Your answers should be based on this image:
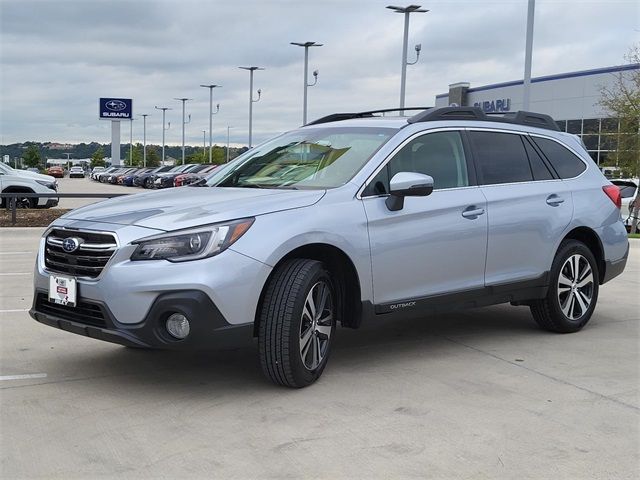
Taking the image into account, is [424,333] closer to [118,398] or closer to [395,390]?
[395,390]

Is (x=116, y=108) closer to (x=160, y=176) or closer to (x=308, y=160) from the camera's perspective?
(x=160, y=176)

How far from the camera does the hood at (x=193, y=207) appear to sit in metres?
4.54

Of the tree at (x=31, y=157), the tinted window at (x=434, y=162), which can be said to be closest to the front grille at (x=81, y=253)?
the tinted window at (x=434, y=162)

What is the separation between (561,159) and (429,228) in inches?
78.9

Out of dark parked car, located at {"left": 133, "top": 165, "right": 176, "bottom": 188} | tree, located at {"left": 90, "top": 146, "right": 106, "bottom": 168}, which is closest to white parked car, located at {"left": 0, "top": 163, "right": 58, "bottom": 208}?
dark parked car, located at {"left": 133, "top": 165, "right": 176, "bottom": 188}

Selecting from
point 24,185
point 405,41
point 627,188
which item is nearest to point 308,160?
point 24,185

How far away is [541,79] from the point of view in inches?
1973

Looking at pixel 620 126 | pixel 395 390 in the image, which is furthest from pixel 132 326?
pixel 620 126

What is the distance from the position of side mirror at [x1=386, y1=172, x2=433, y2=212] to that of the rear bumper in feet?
4.39

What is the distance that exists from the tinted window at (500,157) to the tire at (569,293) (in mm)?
753

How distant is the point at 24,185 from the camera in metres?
19.5

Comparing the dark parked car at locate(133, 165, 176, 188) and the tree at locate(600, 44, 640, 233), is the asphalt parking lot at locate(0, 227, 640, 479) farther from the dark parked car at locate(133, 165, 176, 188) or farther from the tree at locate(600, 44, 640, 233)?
the dark parked car at locate(133, 165, 176, 188)

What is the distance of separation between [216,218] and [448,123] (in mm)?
2266

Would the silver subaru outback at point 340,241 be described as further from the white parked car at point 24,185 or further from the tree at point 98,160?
the tree at point 98,160
